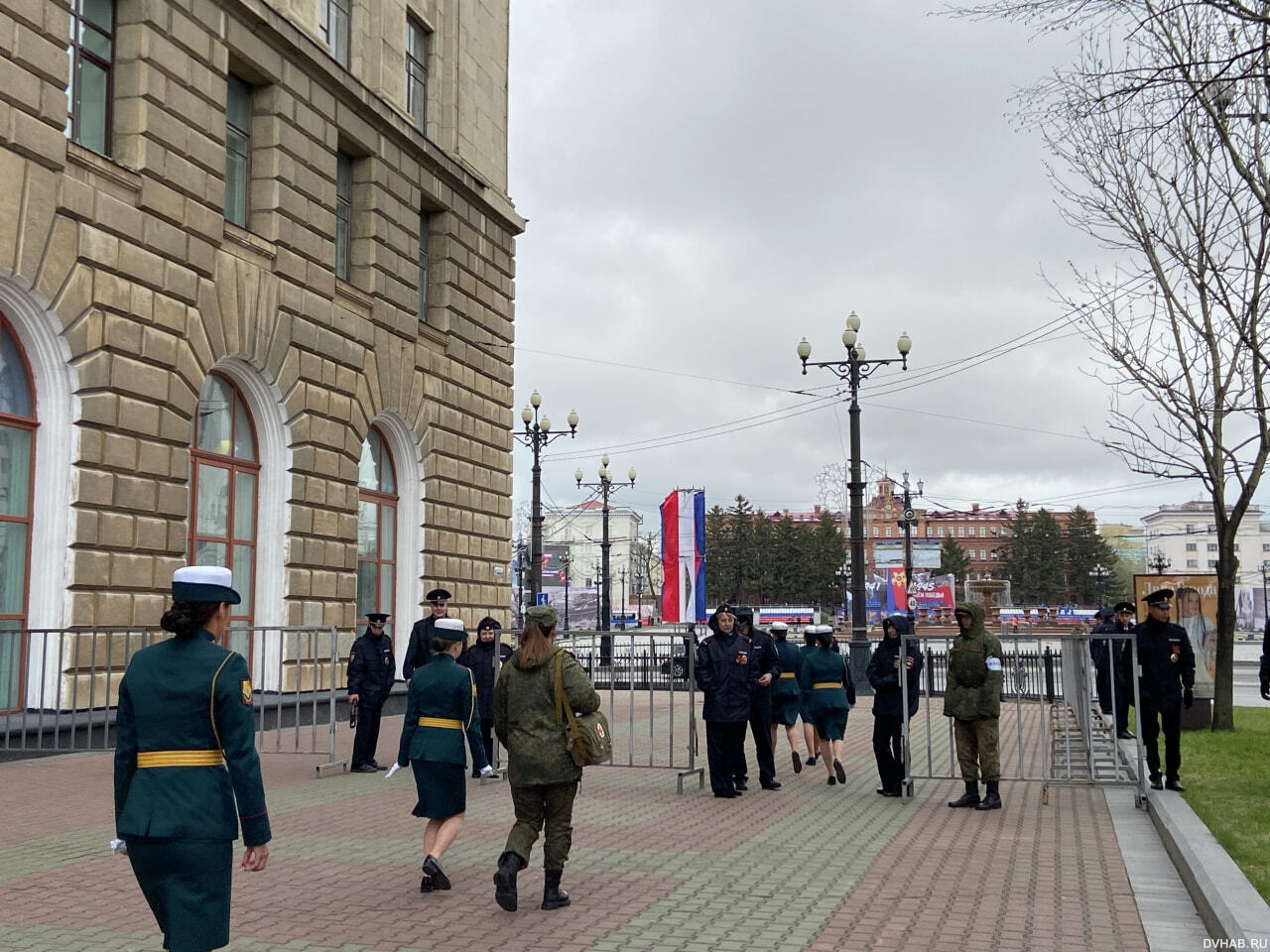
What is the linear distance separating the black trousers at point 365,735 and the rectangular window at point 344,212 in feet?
35.1

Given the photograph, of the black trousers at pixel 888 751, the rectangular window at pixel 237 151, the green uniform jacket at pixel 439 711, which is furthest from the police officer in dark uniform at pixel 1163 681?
the rectangular window at pixel 237 151

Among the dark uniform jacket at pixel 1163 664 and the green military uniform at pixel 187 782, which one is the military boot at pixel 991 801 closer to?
the dark uniform jacket at pixel 1163 664

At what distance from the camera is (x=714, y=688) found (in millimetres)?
12805

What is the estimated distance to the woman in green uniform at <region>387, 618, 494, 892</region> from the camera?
8196 mm

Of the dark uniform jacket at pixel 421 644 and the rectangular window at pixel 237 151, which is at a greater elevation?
the rectangular window at pixel 237 151

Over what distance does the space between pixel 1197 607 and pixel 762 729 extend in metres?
10.8

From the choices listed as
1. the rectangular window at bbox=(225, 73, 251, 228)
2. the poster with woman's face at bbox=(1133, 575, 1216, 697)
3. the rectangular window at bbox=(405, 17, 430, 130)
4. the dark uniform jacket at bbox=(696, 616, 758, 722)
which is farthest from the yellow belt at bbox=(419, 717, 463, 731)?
the rectangular window at bbox=(405, 17, 430, 130)

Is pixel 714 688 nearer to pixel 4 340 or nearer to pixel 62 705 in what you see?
pixel 62 705

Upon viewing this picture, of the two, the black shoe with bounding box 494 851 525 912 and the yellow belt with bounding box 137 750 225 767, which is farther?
the black shoe with bounding box 494 851 525 912

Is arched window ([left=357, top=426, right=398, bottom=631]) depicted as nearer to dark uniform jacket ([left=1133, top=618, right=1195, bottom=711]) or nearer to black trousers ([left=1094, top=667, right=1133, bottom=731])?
black trousers ([left=1094, top=667, right=1133, bottom=731])

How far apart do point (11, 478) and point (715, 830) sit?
32.5 feet

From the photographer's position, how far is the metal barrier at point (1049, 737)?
12.3m

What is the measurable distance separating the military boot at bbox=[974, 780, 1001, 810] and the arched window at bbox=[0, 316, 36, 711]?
1118cm

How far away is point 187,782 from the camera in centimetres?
484
